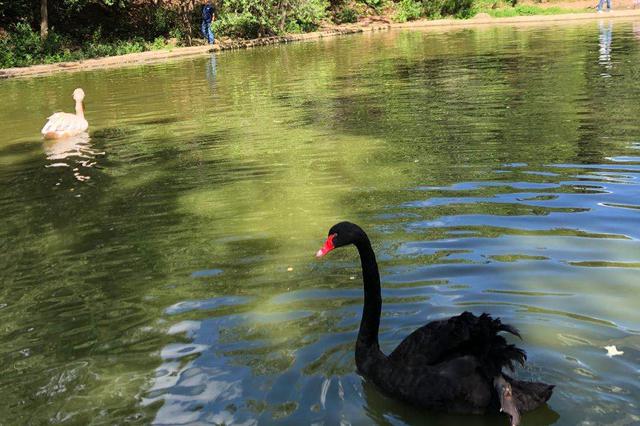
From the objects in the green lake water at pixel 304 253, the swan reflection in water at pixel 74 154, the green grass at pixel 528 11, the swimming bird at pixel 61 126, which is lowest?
the green lake water at pixel 304 253

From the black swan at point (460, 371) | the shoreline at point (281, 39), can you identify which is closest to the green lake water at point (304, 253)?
the black swan at point (460, 371)

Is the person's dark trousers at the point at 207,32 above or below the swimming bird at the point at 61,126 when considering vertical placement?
above

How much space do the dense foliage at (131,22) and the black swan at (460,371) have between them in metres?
33.1

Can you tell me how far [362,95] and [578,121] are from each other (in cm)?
603

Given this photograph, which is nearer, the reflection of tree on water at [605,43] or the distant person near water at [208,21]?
the reflection of tree on water at [605,43]

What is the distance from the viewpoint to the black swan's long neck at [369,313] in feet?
14.6

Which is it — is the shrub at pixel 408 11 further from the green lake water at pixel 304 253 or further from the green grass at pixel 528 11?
the green lake water at pixel 304 253

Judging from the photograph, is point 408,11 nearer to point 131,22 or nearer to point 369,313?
point 131,22

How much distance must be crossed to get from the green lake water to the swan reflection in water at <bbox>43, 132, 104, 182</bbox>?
7 centimetres

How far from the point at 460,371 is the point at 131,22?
41.2m

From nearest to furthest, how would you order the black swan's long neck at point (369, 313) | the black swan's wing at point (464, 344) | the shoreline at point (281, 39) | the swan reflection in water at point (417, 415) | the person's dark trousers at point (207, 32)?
the black swan's wing at point (464, 344), the swan reflection in water at point (417, 415), the black swan's long neck at point (369, 313), the shoreline at point (281, 39), the person's dark trousers at point (207, 32)

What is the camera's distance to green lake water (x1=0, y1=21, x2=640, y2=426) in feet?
14.7

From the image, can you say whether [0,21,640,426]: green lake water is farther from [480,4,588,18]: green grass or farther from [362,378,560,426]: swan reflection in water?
[480,4,588,18]: green grass

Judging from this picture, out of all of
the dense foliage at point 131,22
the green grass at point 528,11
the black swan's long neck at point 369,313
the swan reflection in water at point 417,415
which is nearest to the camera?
the swan reflection in water at point 417,415
